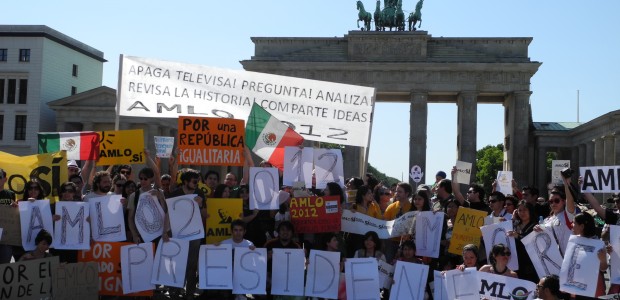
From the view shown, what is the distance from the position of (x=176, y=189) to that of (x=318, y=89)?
418 centimetres

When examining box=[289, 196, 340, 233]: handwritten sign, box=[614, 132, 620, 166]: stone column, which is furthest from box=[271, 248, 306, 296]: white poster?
box=[614, 132, 620, 166]: stone column

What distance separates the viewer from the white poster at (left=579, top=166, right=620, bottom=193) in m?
11.5

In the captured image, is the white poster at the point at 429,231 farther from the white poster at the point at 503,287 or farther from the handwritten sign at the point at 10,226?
the handwritten sign at the point at 10,226

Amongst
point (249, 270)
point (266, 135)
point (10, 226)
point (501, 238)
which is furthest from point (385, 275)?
point (10, 226)

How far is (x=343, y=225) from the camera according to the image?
13.4 metres

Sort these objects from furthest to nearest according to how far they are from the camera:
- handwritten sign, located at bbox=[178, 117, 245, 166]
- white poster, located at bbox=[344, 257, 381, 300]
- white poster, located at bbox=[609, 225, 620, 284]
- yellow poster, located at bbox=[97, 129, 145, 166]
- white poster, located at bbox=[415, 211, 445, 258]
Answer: yellow poster, located at bbox=[97, 129, 145, 166], handwritten sign, located at bbox=[178, 117, 245, 166], white poster, located at bbox=[415, 211, 445, 258], white poster, located at bbox=[344, 257, 381, 300], white poster, located at bbox=[609, 225, 620, 284]

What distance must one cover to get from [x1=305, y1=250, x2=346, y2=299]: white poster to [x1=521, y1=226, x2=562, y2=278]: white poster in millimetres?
2768

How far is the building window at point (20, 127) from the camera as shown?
67.0 m

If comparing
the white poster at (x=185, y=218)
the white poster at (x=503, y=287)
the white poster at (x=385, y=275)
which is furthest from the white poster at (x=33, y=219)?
the white poster at (x=503, y=287)

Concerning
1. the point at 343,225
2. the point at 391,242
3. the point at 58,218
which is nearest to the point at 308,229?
the point at 343,225

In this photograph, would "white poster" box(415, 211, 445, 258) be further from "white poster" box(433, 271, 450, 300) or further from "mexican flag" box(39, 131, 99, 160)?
"mexican flag" box(39, 131, 99, 160)

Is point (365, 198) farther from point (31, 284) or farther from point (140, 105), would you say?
point (31, 284)

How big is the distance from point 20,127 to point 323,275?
6000 centimetres

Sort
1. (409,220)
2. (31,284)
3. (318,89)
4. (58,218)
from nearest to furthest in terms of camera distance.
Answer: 1. (31,284)
2. (58,218)
3. (409,220)
4. (318,89)
